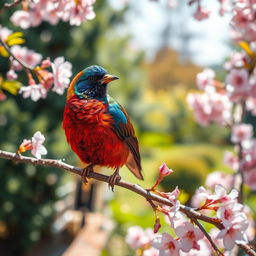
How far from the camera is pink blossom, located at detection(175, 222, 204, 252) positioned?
85 cm

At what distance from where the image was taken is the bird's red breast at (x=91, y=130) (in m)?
1.04

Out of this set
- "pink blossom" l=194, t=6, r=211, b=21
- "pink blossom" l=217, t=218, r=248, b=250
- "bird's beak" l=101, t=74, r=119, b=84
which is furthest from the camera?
"pink blossom" l=194, t=6, r=211, b=21

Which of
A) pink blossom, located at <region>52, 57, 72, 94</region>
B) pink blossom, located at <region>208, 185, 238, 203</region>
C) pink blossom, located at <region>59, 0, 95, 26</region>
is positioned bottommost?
pink blossom, located at <region>208, 185, 238, 203</region>

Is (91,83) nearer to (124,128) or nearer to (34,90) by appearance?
(124,128)

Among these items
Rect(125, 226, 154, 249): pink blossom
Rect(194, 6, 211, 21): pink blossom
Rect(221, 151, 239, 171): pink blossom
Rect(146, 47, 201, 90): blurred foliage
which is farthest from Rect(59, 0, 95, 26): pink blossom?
Rect(146, 47, 201, 90): blurred foliage

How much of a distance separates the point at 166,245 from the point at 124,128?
34 centimetres

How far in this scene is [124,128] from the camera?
1.09m

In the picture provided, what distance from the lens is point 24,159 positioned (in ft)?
3.02

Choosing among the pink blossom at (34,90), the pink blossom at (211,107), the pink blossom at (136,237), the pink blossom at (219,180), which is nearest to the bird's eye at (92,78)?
the pink blossom at (34,90)

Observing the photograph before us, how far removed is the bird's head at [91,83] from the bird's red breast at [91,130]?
14mm

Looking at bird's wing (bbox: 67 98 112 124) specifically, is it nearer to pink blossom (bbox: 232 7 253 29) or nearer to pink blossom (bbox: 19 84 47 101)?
pink blossom (bbox: 19 84 47 101)

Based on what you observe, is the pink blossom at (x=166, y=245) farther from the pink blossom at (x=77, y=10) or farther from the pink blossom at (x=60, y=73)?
the pink blossom at (x=77, y=10)

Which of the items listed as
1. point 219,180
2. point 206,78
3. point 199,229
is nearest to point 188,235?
point 199,229

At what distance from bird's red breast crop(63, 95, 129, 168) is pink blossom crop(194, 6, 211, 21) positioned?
672 millimetres
